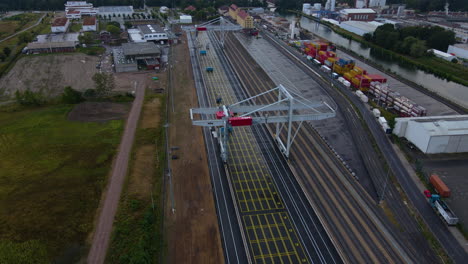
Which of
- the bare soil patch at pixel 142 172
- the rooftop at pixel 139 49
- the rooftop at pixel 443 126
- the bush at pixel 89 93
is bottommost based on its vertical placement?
the bare soil patch at pixel 142 172

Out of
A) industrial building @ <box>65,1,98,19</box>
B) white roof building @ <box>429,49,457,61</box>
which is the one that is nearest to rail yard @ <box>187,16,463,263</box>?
white roof building @ <box>429,49,457,61</box>

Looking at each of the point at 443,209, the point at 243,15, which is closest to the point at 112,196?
the point at 443,209

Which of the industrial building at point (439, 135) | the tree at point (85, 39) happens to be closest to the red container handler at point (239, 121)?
the industrial building at point (439, 135)

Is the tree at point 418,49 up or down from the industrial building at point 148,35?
down

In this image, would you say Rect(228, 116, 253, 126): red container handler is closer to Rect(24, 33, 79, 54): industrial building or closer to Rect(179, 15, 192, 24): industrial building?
Rect(24, 33, 79, 54): industrial building

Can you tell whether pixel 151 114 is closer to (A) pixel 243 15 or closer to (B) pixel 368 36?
(A) pixel 243 15

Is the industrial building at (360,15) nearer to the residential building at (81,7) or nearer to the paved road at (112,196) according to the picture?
the residential building at (81,7)
